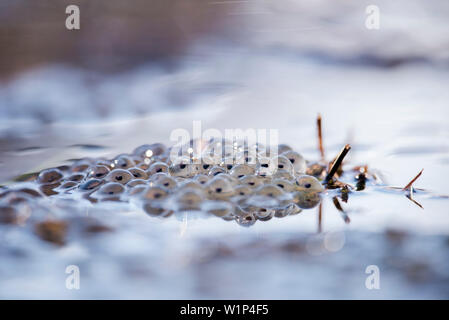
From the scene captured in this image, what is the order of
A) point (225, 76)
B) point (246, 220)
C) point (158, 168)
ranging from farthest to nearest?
point (225, 76)
point (158, 168)
point (246, 220)

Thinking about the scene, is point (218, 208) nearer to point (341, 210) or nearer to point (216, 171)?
point (216, 171)

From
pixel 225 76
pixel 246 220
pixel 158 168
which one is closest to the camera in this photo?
pixel 246 220

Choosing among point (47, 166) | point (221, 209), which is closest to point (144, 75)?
point (47, 166)

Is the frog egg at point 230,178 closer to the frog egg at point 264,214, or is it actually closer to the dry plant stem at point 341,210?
the frog egg at point 264,214

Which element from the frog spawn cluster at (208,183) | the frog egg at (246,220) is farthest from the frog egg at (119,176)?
the frog egg at (246,220)

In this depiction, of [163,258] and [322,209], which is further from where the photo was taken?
[322,209]

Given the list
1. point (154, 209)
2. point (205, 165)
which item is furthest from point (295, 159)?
point (154, 209)

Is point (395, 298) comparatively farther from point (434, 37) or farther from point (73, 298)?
point (434, 37)
